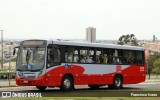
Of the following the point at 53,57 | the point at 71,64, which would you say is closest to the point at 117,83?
the point at 71,64

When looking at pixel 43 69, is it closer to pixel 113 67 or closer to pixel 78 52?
pixel 78 52

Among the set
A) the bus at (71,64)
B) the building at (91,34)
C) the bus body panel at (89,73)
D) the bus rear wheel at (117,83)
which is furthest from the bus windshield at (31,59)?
the building at (91,34)

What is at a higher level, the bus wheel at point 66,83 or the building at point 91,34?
the building at point 91,34

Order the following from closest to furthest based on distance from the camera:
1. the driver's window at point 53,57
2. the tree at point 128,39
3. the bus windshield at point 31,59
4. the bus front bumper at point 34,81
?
the bus front bumper at point 34,81 < the bus windshield at point 31,59 < the driver's window at point 53,57 < the tree at point 128,39

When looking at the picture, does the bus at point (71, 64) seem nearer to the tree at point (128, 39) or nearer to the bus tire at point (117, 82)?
the bus tire at point (117, 82)

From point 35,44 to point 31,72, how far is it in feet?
5.25

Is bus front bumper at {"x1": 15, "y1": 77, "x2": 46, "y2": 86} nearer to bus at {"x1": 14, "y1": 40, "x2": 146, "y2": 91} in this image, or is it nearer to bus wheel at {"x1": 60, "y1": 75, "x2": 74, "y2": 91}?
bus at {"x1": 14, "y1": 40, "x2": 146, "y2": 91}

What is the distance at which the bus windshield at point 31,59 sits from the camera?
1017 inches

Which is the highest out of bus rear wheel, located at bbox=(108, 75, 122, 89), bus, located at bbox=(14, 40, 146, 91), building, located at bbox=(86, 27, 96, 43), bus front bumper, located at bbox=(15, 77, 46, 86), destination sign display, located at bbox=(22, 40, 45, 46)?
building, located at bbox=(86, 27, 96, 43)

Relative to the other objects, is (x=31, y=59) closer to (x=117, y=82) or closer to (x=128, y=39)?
(x=117, y=82)

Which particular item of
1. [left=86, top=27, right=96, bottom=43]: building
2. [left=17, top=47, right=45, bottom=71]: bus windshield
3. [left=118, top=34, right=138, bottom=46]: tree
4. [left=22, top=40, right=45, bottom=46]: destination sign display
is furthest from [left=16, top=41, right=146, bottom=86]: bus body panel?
[left=118, top=34, right=138, bottom=46]: tree

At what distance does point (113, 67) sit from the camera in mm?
30859

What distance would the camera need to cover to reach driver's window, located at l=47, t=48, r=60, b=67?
26062 millimetres

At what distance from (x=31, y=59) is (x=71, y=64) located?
2557 millimetres
